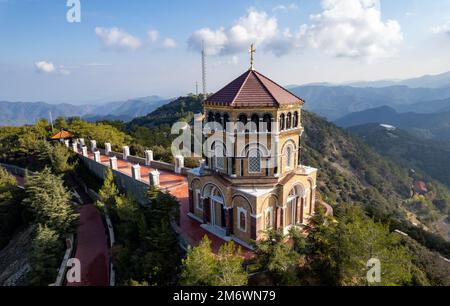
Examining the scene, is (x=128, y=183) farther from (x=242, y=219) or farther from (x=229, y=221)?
(x=242, y=219)

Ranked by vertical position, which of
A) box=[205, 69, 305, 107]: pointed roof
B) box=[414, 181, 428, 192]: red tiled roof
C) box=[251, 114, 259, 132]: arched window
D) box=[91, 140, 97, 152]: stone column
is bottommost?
box=[414, 181, 428, 192]: red tiled roof

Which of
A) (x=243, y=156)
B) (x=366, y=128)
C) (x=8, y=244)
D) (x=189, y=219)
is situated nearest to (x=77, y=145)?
(x=8, y=244)

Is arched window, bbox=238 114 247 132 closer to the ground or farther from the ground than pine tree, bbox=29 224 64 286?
farther from the ground

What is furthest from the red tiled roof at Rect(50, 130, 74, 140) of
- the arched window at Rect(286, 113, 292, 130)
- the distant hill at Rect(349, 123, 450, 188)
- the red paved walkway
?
the distant hill at Rect(349, 123, 450, 188)

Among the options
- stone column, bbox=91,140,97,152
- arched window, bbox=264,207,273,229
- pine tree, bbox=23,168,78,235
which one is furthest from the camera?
stone column, bbox=91,140,97,152

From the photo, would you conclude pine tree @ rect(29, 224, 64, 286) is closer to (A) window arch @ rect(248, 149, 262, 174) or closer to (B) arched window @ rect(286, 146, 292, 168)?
(A) window arch @ rect(248, 149, 262, 174)

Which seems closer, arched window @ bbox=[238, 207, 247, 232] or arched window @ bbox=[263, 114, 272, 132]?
arched window @ bbox=[263, 114, 272, 132]

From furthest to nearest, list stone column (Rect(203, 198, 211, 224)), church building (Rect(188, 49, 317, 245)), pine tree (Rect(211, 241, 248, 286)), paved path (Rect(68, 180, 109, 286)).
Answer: stone column (Rect(203, 198, 211, 224)) < paved path (Rect(68, 180, 109, 286)) < church building (Rect(188, 49, 317, 245)) < pine tree (Rect(211, 241, 248, 286))

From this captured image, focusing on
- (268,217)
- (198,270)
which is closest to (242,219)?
(268,217)
